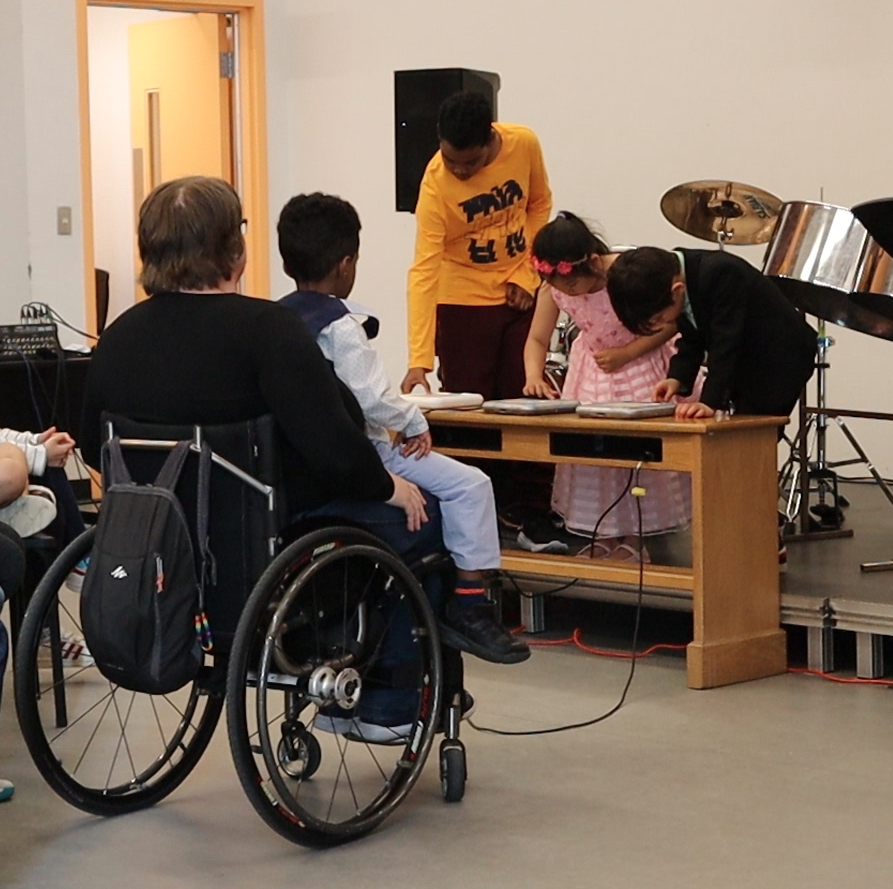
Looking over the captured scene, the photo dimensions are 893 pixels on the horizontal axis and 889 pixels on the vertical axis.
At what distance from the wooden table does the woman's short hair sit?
136cm

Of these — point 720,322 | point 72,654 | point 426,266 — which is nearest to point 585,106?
point 426,266

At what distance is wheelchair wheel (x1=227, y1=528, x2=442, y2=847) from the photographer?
2359mm

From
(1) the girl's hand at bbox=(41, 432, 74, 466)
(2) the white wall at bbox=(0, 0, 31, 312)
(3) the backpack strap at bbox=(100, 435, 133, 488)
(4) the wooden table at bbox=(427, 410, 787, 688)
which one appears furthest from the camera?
(2) the white wall at bbox=(0, 0, 31, 312)

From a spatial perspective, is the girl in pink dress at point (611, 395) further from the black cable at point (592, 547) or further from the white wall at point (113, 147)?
the white wall at point (113, 147)

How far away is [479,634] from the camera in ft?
9.00

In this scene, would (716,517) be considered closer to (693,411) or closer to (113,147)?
(693,411)

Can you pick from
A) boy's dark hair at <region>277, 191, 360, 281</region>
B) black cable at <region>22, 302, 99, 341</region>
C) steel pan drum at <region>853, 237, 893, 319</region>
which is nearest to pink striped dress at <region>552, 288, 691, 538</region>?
steel pan drum at <region>853, 237, 893, 319</region>

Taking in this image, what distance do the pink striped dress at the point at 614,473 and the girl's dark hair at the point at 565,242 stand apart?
0.69 feet

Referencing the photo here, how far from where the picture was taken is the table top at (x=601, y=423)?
3564 mm

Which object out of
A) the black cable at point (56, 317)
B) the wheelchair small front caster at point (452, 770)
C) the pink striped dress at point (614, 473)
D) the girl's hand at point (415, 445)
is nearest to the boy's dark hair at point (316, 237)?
the girl's hand at point (415, 445)

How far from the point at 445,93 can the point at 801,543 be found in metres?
2.07

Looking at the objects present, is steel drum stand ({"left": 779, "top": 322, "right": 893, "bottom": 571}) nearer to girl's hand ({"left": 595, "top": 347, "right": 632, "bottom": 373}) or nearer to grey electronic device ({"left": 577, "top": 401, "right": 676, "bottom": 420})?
girl's hand ({"left": 595, "top": 347, "right": 632, "bottom": 373})

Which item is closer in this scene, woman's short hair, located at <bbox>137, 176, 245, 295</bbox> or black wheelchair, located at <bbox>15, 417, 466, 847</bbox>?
black wheelchair, located at <bbox>15, 417, 466, 847</bbox>

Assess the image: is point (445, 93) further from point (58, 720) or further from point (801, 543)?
point (58, 720)
